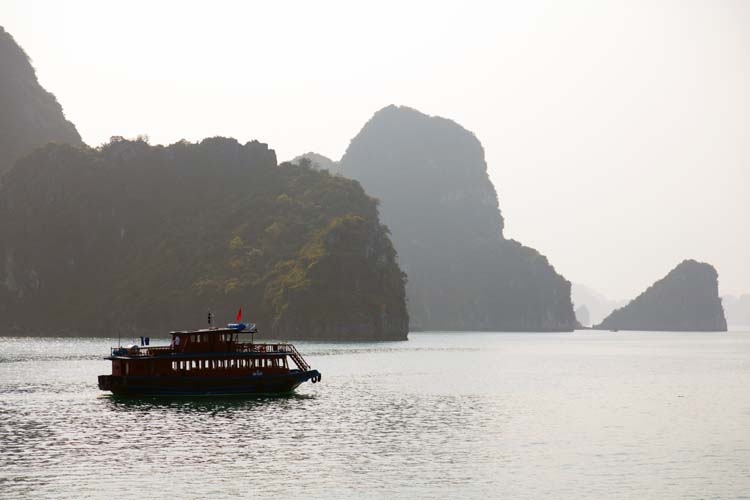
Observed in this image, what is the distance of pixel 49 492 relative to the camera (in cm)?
3944

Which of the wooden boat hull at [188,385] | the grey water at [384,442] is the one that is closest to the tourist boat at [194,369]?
the wooden boat hull at [188,385]

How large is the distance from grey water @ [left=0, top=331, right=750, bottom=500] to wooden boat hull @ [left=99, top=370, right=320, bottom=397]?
174cm

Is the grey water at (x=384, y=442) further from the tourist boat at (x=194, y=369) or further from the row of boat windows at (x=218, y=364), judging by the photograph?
the row of boat windows at (x=218, y=364)

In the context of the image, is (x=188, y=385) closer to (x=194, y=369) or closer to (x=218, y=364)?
(x=194, y=369)

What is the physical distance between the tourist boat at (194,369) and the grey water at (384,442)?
6.68 ft

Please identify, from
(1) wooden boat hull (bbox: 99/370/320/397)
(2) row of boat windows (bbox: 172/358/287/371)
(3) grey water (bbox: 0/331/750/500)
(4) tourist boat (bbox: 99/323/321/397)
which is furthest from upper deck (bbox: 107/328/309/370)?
(3) grey water (bbox: 0/331/750/500)

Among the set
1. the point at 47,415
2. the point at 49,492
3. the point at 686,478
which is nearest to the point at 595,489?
the point at 686,478

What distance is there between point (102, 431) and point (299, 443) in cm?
1383

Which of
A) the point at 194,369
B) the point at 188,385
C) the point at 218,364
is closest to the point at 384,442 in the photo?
the point at 188,385

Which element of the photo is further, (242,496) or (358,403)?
(358,403)

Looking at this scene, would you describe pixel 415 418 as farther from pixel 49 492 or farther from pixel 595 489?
pixel 49 492

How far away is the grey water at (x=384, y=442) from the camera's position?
4166 centimetres

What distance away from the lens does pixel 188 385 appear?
77.8m

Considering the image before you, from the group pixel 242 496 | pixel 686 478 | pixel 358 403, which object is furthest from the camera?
pixel 358 403
